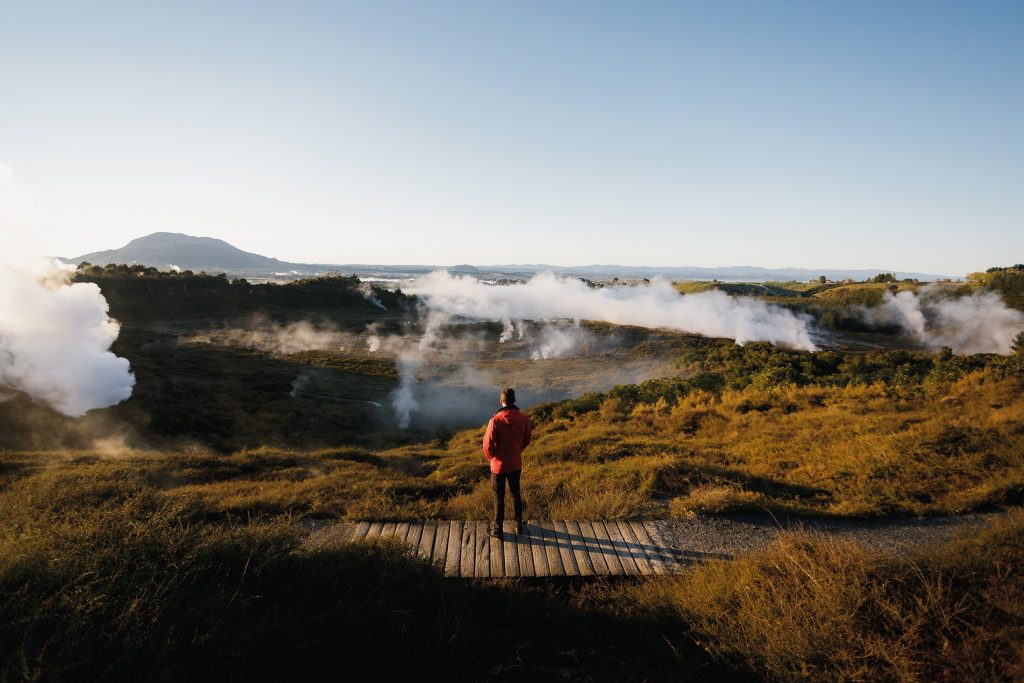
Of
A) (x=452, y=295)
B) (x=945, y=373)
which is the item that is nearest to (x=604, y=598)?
(x=945, y=373)

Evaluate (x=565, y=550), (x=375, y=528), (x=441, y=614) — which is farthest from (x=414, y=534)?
(x=441, y=614)

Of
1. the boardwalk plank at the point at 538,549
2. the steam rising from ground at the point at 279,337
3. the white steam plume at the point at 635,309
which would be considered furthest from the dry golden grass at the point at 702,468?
the steam rising from ground at the point at 279,337

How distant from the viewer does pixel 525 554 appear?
5.79 m

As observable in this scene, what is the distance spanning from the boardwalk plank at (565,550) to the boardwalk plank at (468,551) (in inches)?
40.3

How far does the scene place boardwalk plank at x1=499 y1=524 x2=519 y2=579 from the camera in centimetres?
543

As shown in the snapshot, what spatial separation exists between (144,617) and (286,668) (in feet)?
3.11

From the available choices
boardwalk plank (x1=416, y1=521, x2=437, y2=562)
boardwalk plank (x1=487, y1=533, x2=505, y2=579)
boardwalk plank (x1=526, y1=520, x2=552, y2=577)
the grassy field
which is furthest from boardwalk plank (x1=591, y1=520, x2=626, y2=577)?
boardwalk plank (x1=416, y1=521, x2=437, y2=562)

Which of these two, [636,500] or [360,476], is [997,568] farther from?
[360,476]

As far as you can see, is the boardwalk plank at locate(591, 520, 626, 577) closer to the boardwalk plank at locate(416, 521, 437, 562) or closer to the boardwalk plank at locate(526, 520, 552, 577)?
the boardwalk plank at locate(526, 520, 552, 577)

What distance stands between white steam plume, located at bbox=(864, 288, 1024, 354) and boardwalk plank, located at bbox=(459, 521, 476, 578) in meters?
33.9

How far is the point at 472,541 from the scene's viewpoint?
6117 mm

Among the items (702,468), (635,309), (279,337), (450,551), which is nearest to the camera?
(450,551)

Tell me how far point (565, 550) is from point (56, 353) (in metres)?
24.6

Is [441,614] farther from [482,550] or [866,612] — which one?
[866,612]
